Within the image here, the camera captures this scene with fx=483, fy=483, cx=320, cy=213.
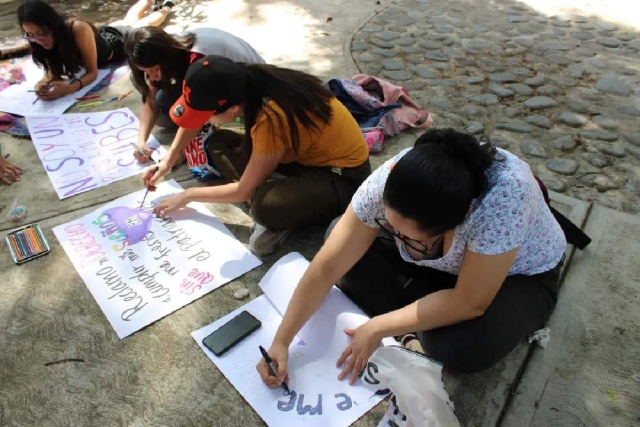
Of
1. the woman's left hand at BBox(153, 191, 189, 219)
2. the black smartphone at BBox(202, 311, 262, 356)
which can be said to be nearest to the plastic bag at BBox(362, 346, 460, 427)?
the black smartphone at BBox(202, 311, 262, 356)

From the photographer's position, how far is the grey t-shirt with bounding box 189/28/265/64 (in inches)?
86.0

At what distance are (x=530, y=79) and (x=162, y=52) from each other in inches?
86.7

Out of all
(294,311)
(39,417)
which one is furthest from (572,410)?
(39,417)

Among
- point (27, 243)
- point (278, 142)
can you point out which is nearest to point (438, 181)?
point (278, 142)

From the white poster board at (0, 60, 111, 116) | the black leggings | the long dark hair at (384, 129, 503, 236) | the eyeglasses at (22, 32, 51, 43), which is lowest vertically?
the white poster board at (0, 60, 111, 116)

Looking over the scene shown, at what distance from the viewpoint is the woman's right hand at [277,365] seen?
1.37m

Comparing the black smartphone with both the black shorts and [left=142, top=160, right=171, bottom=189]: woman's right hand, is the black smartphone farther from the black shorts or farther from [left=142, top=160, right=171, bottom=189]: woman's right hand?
the black shorts

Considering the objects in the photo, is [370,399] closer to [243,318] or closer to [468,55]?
[243,318]

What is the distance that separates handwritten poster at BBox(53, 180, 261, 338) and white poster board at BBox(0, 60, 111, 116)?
1.09m

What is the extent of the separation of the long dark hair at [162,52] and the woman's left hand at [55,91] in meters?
0.93

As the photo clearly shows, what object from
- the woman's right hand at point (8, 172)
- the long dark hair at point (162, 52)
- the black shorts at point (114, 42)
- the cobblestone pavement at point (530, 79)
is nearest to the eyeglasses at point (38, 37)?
the black shorts at point (114, 42)

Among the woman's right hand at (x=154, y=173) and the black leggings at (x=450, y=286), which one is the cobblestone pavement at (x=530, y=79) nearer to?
the black leggings at (x=450, y=286)

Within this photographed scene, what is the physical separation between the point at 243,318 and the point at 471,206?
2.72 ft

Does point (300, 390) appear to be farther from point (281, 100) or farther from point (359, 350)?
point (281, 100)
